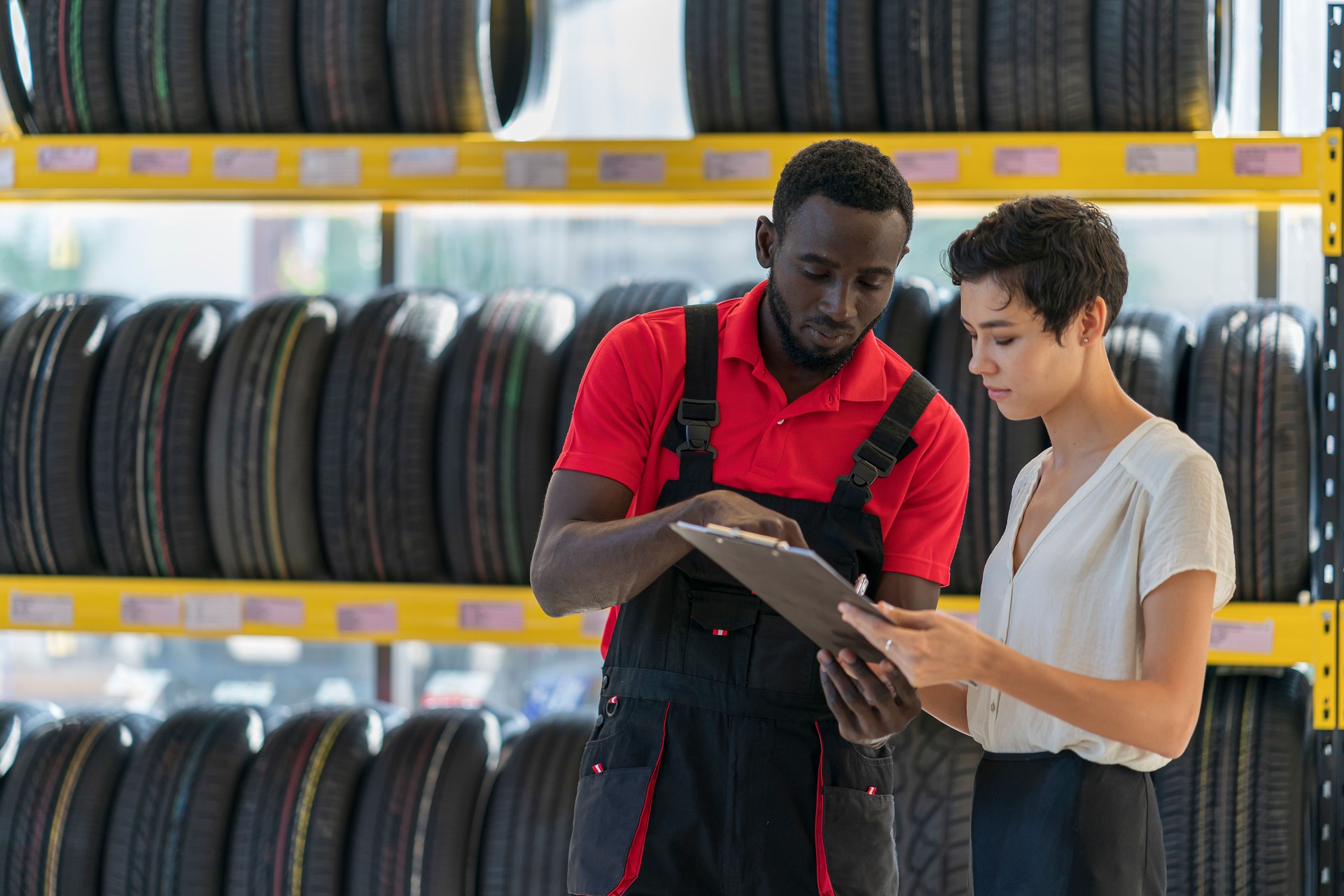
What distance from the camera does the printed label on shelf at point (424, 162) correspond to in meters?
2.71

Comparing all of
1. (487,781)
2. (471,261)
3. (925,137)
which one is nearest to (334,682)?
(471,261)

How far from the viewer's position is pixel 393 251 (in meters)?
3.67

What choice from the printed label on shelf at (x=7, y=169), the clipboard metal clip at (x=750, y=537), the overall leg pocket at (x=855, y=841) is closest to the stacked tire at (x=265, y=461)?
the printed label on shelf at (x=7, y=169)

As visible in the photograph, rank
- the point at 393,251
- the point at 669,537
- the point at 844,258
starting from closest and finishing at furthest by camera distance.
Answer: the point at 669,537, the point at 844,258, the point at 393,251

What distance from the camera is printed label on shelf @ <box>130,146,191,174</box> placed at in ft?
9.16

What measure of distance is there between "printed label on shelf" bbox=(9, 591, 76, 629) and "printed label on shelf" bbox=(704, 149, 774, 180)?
171cm

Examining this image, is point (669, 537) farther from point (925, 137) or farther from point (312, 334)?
point (312, 334)

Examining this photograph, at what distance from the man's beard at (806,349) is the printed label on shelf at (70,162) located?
188 centimetres

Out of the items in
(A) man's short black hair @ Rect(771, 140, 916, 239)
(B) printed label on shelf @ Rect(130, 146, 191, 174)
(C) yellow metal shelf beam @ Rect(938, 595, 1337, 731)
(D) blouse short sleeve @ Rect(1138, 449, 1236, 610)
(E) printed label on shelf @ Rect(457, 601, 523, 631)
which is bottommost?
(C) yellow metal shelf beam @ Rect(938, 595, 1337, 731)

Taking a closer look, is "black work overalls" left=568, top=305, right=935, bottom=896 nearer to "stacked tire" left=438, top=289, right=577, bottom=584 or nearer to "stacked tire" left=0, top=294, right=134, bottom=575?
"stacked tire" left=438, top=289, right=577, bottom=584

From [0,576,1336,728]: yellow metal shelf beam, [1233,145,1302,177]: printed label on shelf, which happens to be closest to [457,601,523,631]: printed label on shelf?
[0,576,1336,728]: yellow metal shelf beam

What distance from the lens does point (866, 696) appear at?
57.0 inches

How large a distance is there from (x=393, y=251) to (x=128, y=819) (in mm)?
1734

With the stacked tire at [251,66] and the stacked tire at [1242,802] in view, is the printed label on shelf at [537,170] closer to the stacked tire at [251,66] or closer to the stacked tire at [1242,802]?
the stacked tire at [251,66]
